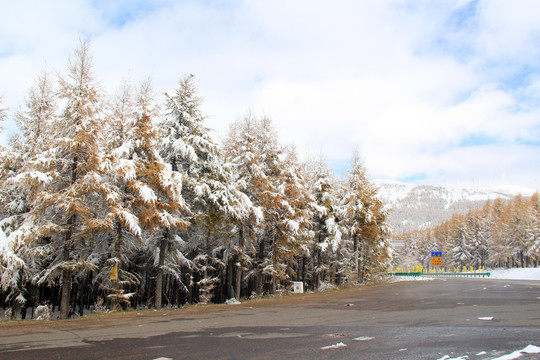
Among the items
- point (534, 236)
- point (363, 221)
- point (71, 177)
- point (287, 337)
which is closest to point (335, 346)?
point (287, 337)

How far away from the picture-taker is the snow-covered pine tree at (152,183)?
16891 millimetres

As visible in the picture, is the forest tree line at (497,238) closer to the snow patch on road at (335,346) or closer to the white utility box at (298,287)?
the white utility box at (298,287)

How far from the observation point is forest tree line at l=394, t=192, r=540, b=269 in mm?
78375

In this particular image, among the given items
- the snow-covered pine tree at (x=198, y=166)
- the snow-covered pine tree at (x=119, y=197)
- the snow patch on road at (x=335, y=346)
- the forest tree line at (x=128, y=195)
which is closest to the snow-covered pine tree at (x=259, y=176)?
the forest tree line at (x=128, y=195)

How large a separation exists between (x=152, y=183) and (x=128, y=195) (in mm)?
1360

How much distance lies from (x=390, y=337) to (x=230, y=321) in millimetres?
5296

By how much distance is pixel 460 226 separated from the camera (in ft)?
315

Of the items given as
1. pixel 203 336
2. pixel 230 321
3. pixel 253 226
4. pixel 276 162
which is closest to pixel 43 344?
pixel 203 336

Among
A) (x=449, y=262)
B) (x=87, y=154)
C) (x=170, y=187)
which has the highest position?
(x=87, y=154)

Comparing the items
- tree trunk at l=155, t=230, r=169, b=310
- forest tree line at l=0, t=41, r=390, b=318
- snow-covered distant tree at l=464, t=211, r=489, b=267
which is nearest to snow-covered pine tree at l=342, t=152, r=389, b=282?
forest tree line at l=0, t=41, r=390, b=318

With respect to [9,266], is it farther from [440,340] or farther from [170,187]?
[440,340]

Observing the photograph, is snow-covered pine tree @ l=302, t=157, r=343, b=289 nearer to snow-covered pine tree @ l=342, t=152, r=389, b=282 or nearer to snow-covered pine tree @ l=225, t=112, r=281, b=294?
snow-covered pine tree @ l=342, t=152, r=389, b=282

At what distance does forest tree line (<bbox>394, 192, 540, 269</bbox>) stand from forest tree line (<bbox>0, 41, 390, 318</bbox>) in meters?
68.5

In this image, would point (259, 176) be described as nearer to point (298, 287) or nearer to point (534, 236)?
point (298, 287)
